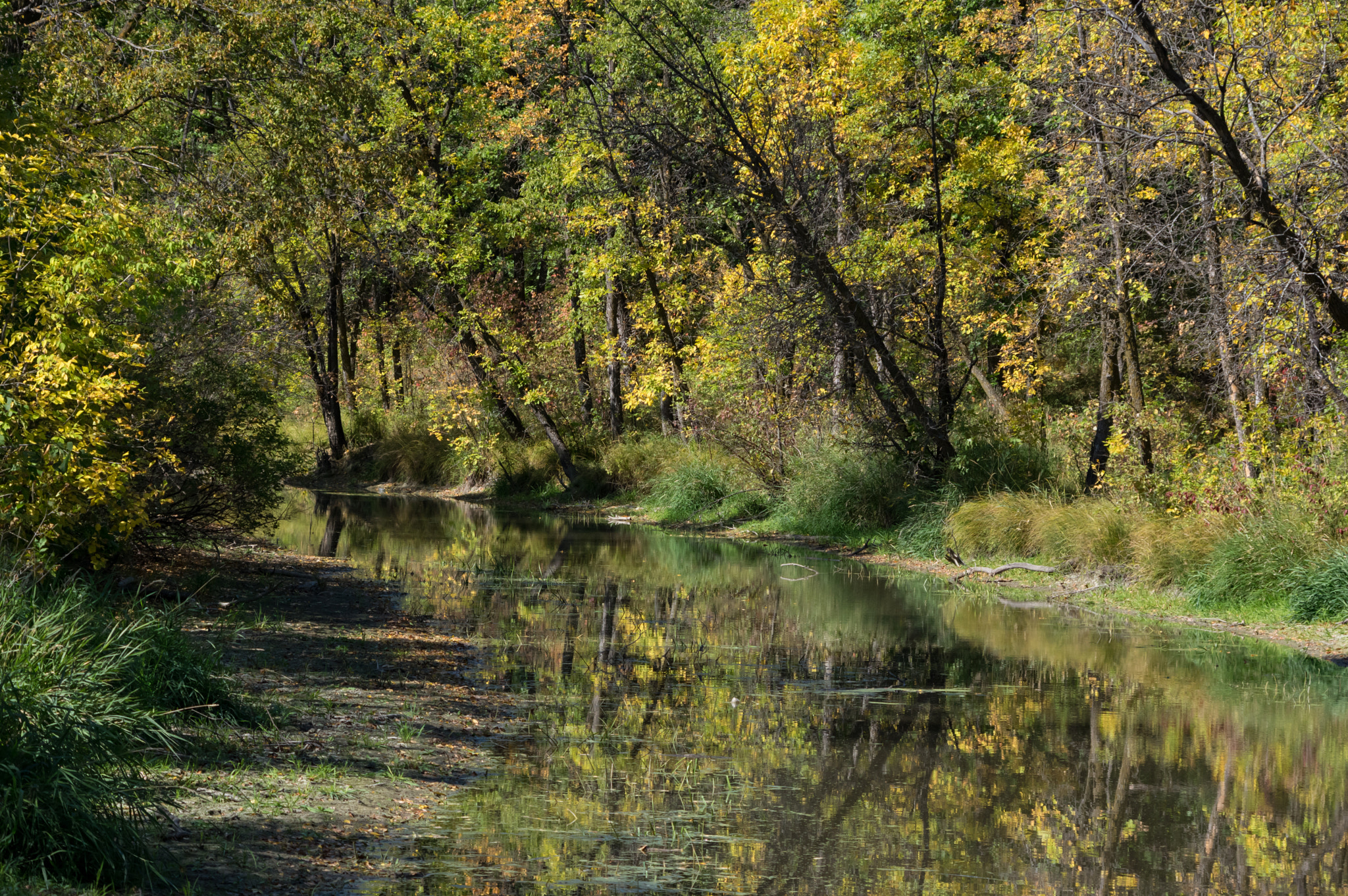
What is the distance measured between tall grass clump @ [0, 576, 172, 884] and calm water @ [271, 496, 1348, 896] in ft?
3.96

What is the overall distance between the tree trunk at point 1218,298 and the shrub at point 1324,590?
2624 mm

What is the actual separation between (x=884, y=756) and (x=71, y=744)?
509 cm

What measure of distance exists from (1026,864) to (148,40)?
14.0 m

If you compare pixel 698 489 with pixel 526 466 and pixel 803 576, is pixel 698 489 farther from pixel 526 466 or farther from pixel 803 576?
pixel 803 576

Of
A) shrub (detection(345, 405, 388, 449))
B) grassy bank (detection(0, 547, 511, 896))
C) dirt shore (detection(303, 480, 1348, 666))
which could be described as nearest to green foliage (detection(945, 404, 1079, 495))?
dirt shore (detection(303, 480, 1348, 666))

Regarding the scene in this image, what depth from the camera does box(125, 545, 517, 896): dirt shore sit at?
5.91m

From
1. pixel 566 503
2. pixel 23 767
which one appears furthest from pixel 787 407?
pixel 23 767

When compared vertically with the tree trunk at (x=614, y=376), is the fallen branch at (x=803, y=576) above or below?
below

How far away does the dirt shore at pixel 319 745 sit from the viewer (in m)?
5.91

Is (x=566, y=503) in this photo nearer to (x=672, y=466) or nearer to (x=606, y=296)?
(x=672, y=466)

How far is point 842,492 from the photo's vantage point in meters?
24.4

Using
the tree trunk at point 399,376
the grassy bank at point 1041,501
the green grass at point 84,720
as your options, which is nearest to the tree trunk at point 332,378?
the tree trunk at point 399,376

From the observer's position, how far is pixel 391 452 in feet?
133

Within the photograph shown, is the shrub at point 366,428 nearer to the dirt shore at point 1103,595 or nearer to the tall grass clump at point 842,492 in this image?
the dirt shore at point 1103,595
